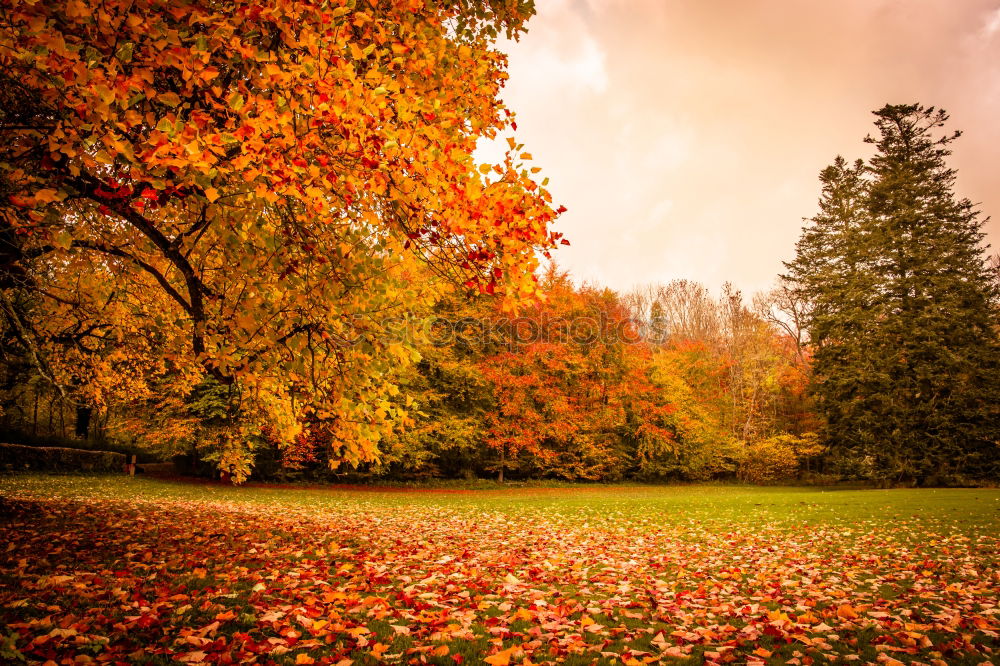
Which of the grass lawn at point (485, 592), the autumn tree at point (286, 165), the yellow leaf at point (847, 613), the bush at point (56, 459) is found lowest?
the bush at point (56, 459)

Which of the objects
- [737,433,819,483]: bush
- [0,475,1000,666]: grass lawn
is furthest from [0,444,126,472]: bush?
[737,433,819,483]: bush

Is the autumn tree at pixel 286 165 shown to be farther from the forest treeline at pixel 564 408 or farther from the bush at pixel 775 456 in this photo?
the bush at pixel 775 456

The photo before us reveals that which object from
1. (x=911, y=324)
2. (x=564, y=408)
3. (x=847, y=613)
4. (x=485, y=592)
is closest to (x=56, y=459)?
(x=564, y=408)

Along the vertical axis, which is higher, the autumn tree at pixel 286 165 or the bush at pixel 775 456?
the autumn tree at pixel 286 165

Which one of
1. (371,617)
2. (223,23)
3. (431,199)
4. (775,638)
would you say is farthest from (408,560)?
(223,23)

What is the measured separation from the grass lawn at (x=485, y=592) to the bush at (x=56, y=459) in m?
16.7

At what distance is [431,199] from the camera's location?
11.9 ft

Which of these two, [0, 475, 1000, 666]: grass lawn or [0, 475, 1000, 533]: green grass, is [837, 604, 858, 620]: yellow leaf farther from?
[0, 475, 1000, 533]: green grass

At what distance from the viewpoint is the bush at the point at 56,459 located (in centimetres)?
2127

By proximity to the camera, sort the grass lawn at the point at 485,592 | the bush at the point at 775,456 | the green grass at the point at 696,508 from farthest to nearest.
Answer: the bush at the point at 775,456, the green grass at the point at 696,508, the grass lawn at the point at 485,592

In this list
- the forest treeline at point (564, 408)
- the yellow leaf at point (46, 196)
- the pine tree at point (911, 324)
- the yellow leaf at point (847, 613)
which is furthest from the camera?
the forest treeline at point (564, 408)

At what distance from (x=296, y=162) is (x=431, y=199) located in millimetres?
903

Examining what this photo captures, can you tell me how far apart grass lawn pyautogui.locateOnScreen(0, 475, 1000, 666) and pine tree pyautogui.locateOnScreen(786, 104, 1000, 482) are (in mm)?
18350

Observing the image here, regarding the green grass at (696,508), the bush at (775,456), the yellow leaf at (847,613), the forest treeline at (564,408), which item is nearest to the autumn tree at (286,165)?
the yellow leaf at (847,613)
